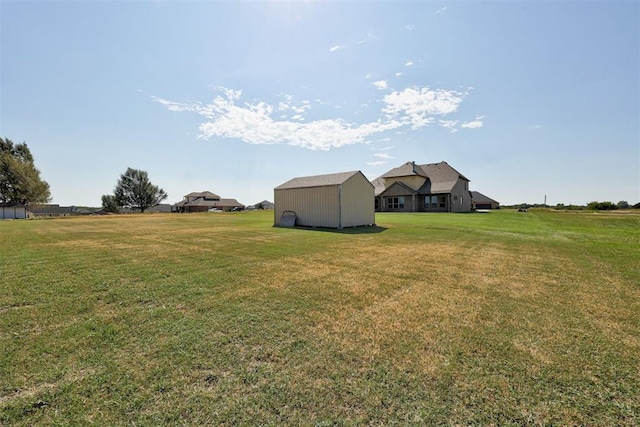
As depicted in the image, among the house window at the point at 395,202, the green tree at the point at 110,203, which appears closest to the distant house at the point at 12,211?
the green tree at the point at 110,203

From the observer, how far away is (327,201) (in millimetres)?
16906

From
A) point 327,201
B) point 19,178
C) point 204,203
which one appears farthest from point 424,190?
point 204,203

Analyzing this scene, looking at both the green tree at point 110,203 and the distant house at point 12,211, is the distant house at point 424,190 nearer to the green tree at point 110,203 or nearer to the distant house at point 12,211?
the distant house at point 12,211

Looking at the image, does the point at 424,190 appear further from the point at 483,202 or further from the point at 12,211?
the point at 12,211

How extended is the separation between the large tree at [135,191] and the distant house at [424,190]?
56612 millimetres

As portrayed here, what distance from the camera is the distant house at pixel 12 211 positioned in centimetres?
4041

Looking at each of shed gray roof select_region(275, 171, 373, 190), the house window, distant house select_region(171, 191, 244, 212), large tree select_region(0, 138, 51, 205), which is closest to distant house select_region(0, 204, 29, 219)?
large tree select_region(0, 138, 51, 205)

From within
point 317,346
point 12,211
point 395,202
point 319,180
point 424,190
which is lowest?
point 317,346

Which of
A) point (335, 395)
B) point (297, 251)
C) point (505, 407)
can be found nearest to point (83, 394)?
point (335, 395)

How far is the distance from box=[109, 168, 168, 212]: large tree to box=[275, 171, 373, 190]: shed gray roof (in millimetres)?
61140

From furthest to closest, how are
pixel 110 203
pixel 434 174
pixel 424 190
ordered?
pixel 110 203
pixel 434 174
pixel 424 190

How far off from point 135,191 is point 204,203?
1656cm

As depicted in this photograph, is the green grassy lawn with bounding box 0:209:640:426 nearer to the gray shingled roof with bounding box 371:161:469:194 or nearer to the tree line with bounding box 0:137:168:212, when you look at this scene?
the gray shingled roof with bounding box 371:161:469:194

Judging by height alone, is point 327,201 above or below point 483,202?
below
